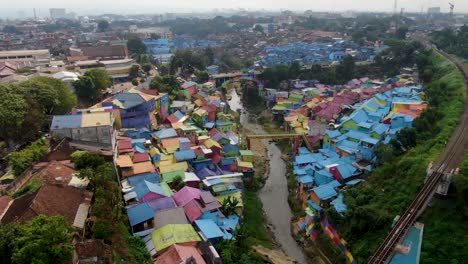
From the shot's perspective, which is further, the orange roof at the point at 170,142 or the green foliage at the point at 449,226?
the orange roof at the point at 170,142

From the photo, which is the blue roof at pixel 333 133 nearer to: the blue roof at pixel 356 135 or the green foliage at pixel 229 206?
the blue roof at pixel 356 135

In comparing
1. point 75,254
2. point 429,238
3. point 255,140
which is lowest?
point 255,140

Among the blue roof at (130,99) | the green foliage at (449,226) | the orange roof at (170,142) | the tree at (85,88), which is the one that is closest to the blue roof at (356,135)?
the green foliage at (449,226)

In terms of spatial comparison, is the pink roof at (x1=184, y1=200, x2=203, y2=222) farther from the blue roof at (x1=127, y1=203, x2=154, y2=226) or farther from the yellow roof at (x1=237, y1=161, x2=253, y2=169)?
the yellow roof at (x1=237, y1=161, x2=253, y2=169)

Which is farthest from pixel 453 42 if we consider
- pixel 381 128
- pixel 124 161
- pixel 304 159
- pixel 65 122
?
pixel 65 122

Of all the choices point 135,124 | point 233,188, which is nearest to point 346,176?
point 233,188

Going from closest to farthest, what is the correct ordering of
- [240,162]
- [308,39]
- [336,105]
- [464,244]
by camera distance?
1. [464,244]
2. [240,162]
3. [336,105]
4. [308,39]

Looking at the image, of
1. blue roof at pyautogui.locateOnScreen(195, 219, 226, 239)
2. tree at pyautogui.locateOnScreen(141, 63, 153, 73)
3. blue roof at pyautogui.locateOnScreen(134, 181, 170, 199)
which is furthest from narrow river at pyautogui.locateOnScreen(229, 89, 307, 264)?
tree at pyautogui.locateOnScreen(141, 63, 153, 73)

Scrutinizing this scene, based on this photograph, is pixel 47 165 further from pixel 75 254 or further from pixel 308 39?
pixel 308 39

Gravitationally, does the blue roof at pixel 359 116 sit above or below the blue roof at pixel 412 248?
above
